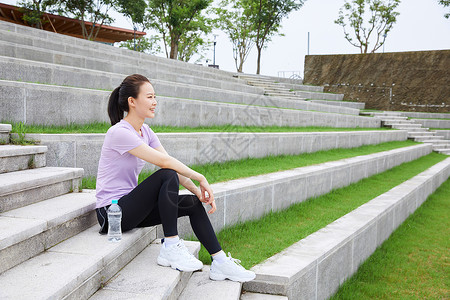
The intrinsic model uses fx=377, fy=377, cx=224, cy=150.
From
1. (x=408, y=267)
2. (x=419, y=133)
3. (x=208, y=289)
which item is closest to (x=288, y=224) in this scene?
(x=408, y=267)

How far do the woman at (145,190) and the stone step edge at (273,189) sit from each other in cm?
59

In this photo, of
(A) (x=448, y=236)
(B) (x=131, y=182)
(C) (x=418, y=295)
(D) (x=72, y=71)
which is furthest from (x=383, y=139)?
(B) (x=131, y=182)

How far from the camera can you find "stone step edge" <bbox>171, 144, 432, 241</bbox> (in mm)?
4055

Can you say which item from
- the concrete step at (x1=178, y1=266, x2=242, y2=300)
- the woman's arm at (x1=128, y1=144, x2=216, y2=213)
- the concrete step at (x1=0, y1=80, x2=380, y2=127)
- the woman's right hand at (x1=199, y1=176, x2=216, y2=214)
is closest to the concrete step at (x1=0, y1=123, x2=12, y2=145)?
the concrete step at (x1=0, y1=80, x2=380, y2=127)

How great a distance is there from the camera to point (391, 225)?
5.61 m

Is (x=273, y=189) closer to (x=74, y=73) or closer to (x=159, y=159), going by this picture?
(x=159, y=159)

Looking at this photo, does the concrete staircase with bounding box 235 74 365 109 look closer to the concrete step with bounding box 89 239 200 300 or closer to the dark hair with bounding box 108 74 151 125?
the dark hair with bounding box 108 74 151 125

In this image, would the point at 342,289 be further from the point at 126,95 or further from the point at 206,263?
the point at 126,95

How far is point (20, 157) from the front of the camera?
3234 millimetres

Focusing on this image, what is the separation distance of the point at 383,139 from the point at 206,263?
34.6ft

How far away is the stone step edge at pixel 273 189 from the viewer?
4.05 metres

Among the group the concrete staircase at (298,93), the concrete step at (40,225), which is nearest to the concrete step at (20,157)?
the concrete step at (40,225)

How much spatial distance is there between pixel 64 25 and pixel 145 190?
24036mm

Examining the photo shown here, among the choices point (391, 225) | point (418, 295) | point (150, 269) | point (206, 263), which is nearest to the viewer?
point (150, 269)
